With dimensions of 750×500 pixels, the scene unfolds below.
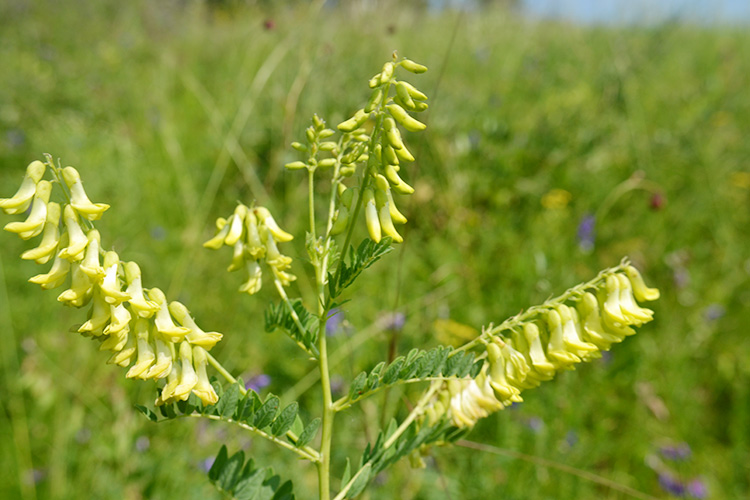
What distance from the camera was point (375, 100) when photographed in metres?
0.85

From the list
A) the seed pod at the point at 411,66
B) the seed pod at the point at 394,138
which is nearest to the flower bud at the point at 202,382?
the seed pod at the point at 394,138

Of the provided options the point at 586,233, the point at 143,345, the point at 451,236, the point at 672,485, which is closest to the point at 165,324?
the point at 143,345

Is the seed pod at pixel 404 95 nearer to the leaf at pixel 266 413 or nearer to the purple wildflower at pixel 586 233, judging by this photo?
the leaf at pixel 266 413

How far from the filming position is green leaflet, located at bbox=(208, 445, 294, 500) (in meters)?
0.99

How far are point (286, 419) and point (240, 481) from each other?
19cm

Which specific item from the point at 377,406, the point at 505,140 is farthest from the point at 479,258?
the point at 377,406

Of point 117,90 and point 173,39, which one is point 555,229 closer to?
point 117,90

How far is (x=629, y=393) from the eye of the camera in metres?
2.26

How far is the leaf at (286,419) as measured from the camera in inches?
35.5

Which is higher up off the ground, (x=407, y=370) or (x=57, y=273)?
(x=57, y=273)

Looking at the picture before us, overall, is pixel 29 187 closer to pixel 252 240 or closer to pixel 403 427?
pixel 252 240

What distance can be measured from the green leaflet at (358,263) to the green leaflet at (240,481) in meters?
0.34

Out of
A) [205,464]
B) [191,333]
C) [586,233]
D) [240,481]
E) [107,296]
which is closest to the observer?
[107,296]

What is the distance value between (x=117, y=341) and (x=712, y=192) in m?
3.17
